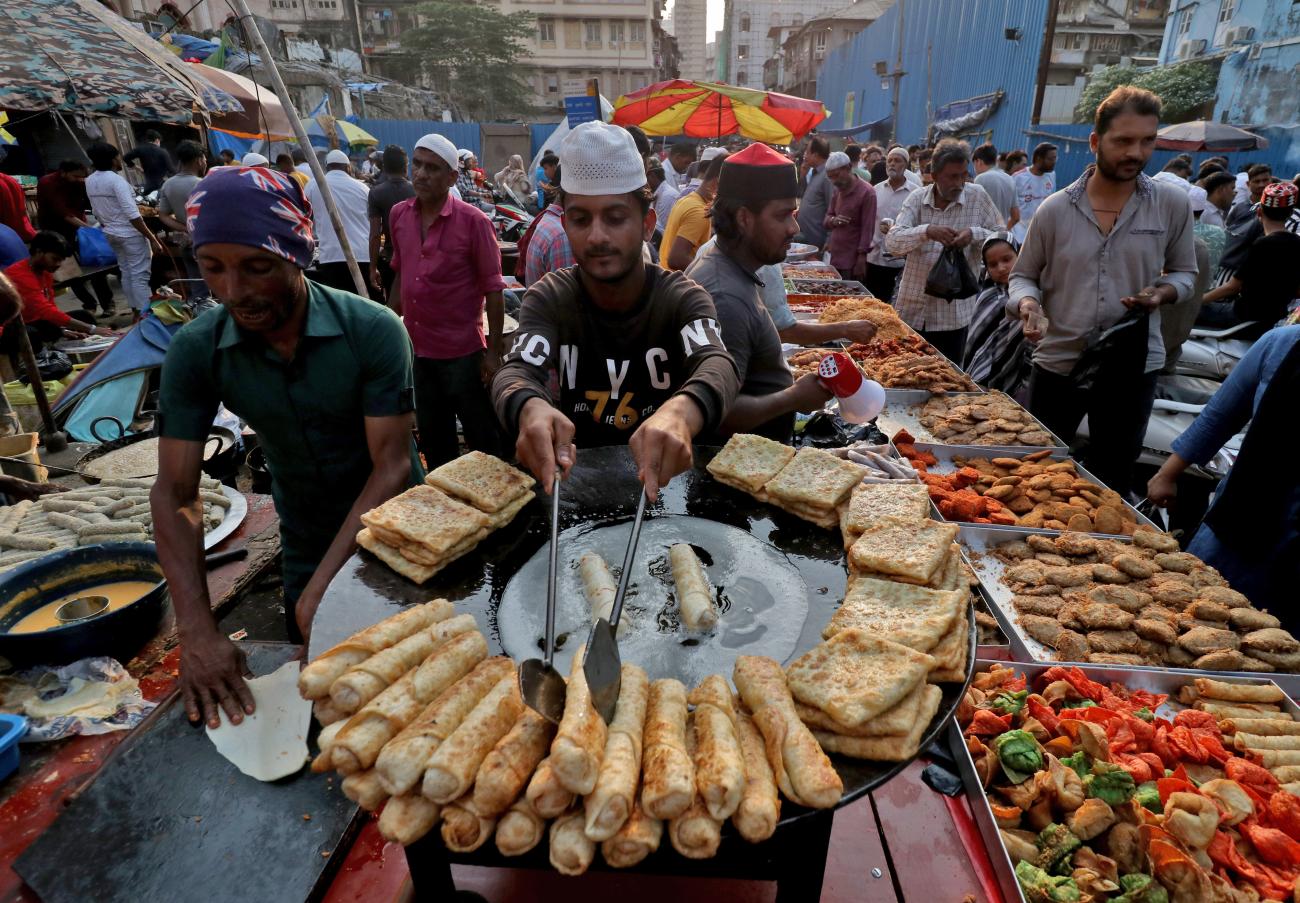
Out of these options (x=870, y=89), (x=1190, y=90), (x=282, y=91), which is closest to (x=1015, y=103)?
(x=1190, y=90)

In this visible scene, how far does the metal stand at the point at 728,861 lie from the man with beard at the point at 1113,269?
4.14 meters

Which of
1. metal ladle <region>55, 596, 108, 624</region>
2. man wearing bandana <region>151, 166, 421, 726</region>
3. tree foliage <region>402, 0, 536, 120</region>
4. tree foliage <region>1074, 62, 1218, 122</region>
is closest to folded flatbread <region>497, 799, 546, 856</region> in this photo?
man wearing bandana <region>151, 166, 421, 726</region>

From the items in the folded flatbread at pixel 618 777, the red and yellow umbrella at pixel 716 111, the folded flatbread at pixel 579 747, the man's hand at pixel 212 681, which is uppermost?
the red and yellow umbrella at pixel 716 111

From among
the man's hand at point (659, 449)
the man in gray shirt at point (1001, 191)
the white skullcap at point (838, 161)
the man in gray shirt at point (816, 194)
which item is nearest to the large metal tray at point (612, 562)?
the man's hand at point (659, 449)

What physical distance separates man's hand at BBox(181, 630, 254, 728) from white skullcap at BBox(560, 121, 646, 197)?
7.03 feet

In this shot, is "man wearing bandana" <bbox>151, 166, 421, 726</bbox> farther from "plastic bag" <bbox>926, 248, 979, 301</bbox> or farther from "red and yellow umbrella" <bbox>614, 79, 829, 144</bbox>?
"red and yellow umbrella" <bbox>614, 79, 829, 144</bbox>

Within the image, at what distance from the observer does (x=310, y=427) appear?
269cm

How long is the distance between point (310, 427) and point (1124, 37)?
5288 cm

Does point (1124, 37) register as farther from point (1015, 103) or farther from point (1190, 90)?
point (1015, 103)

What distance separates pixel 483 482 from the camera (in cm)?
254

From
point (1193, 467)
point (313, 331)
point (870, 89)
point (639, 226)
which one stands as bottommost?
point (1193, 467)

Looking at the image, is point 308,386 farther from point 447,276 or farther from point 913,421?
point 913,421

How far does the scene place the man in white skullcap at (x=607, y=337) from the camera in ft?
8.33

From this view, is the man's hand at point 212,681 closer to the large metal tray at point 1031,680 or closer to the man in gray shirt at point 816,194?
the large metal tray at point 1031,680
